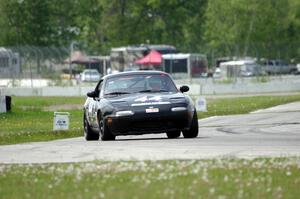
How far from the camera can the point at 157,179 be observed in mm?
13078

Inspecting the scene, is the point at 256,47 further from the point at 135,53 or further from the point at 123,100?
the point at 123,100

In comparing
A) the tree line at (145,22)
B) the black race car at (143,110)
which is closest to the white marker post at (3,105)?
the black race car at (143,110)

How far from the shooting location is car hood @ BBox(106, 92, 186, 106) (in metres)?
22.1

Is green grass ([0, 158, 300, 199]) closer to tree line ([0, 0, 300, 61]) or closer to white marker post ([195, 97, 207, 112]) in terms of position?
white marker post ([195, 97, 207, 112])

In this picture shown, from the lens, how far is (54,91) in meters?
68.5

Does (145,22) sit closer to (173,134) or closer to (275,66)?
(275,66)

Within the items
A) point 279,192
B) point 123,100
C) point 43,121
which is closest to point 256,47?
point 43,121

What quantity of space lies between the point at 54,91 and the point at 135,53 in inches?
1018

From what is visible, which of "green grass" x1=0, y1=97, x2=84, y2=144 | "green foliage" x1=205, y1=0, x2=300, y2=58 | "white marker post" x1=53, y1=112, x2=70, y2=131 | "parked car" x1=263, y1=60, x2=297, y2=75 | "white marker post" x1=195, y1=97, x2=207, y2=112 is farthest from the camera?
"green foliage" x1=205, y1=0, x2=300, y2=58

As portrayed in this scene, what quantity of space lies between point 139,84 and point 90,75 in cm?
6278

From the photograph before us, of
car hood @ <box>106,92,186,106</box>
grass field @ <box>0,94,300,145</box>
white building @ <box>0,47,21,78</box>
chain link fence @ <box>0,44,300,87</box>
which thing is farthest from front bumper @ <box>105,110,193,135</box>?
white building @ <box>0,47,21,78</box>

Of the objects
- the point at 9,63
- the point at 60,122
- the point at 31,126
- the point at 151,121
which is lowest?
the point at 31,126

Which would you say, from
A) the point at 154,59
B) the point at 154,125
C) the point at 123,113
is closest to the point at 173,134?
the point at 154,125

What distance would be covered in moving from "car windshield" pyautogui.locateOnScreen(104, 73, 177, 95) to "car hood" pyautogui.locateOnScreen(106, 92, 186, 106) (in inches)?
20.9
